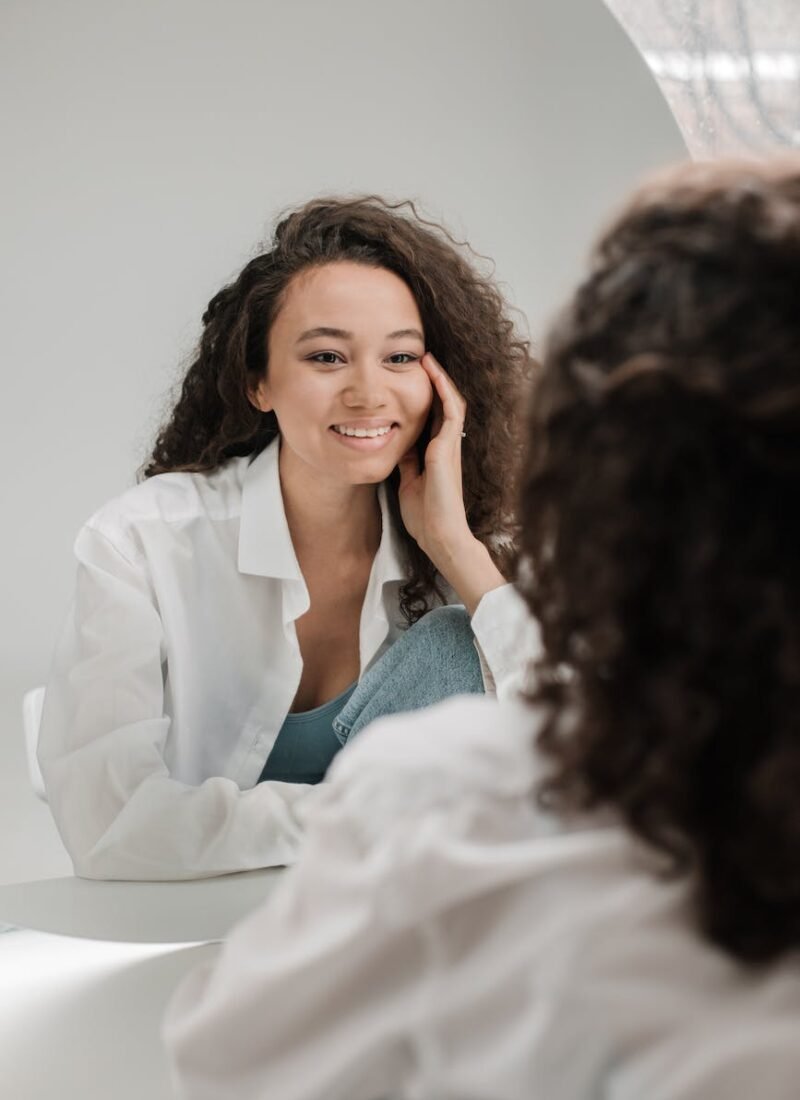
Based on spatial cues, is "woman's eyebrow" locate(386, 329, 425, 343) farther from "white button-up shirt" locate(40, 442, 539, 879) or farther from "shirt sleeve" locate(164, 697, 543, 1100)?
"shirt sleeve" locate(164, 697, 543, 1100)

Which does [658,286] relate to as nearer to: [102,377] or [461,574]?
[461,574]

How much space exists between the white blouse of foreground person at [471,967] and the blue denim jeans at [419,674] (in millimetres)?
1087

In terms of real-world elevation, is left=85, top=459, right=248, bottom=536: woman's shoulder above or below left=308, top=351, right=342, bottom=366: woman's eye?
below

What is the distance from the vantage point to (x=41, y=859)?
287 cm

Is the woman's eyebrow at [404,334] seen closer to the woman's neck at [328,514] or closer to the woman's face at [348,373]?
the woman's face at [348,373]

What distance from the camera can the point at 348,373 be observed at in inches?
76.5

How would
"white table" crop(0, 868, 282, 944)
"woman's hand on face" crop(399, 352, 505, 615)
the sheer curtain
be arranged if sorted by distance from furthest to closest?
the sheer curtain → "woman's hand on face" crop(399, 352, 505, 615) → "white table" crop(0, 868, 282, 944)

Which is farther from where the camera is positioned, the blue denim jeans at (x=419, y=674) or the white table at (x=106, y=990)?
the blue denim jeans at (x=419, y=674)

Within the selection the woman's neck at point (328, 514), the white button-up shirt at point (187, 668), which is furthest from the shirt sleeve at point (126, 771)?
the woman's neck at point (328, 514)

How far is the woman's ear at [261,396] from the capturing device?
2.06m

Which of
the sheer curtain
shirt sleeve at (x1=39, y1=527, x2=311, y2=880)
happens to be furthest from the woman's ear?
the sheer curtain

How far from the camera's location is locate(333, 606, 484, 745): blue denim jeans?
5.74 feet

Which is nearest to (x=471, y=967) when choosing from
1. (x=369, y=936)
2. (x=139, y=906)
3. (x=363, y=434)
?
(x=369, y=936)

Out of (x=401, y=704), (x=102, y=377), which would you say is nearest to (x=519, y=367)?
(x=401, y=704)
